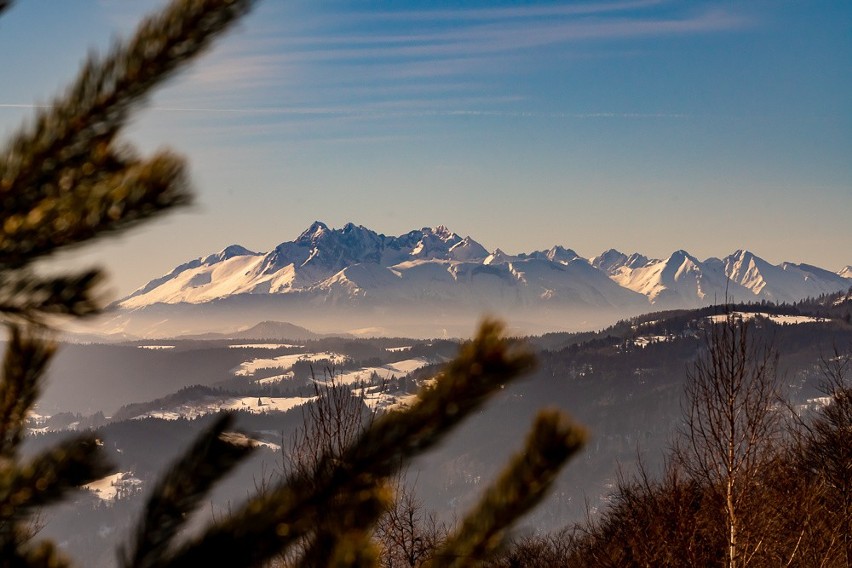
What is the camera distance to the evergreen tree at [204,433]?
5.10ft

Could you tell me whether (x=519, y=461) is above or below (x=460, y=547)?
above

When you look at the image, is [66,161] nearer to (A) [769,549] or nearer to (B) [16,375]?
(B) [16,375]

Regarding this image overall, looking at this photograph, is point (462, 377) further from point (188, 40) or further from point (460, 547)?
point (188, 40)

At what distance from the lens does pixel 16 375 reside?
5.95 feet

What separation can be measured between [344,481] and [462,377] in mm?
362

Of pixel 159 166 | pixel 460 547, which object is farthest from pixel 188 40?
pixel 460 547

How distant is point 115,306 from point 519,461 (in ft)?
3.16

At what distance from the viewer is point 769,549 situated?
17.3 m

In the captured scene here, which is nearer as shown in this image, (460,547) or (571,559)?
(460,547)

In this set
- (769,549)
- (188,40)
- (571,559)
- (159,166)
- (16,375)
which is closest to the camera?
(159,166)

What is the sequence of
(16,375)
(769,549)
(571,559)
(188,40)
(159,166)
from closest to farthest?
1. (159,166)
2. (188,40)
3. (16,375)
4. (769,549)
5. (571,559)

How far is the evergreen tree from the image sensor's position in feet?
5.10

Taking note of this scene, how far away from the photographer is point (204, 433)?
72.2 inches

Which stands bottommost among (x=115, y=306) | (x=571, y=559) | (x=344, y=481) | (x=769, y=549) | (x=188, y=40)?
(x=571, y=559)
